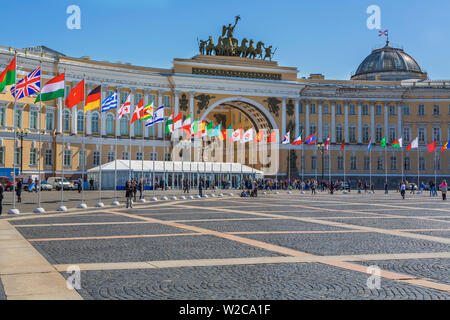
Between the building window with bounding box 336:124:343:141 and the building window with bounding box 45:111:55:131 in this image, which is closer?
the building window with bounding box 45:111:55:131

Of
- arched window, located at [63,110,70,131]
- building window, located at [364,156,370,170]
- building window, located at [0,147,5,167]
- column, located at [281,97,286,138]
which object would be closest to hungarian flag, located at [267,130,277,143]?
column, located at [281,97,286,138]

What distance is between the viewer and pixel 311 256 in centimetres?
1207

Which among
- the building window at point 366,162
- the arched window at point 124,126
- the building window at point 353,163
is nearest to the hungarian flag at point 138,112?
the arched window at point 124,126

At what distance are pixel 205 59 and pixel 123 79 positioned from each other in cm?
1260

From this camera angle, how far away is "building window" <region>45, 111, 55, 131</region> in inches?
2466

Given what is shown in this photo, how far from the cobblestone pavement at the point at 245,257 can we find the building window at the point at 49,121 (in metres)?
45.0

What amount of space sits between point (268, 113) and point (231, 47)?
36.6 feet

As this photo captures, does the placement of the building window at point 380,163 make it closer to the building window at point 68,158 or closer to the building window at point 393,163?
the building window at point 393,163

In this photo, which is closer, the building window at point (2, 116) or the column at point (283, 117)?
the building window at point (2, 116)

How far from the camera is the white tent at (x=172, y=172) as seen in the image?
58.2m

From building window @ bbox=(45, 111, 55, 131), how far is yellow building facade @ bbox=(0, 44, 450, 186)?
12cm

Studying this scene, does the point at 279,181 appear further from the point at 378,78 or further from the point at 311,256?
the point at 311,256

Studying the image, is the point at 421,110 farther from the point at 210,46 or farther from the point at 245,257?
the point at 245,257

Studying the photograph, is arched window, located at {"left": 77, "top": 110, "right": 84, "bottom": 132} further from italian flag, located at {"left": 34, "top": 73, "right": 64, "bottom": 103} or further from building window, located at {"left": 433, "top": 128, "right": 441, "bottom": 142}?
building window, located at {"left": 433, "top": 128, "right": 441, "bottom": 142}
